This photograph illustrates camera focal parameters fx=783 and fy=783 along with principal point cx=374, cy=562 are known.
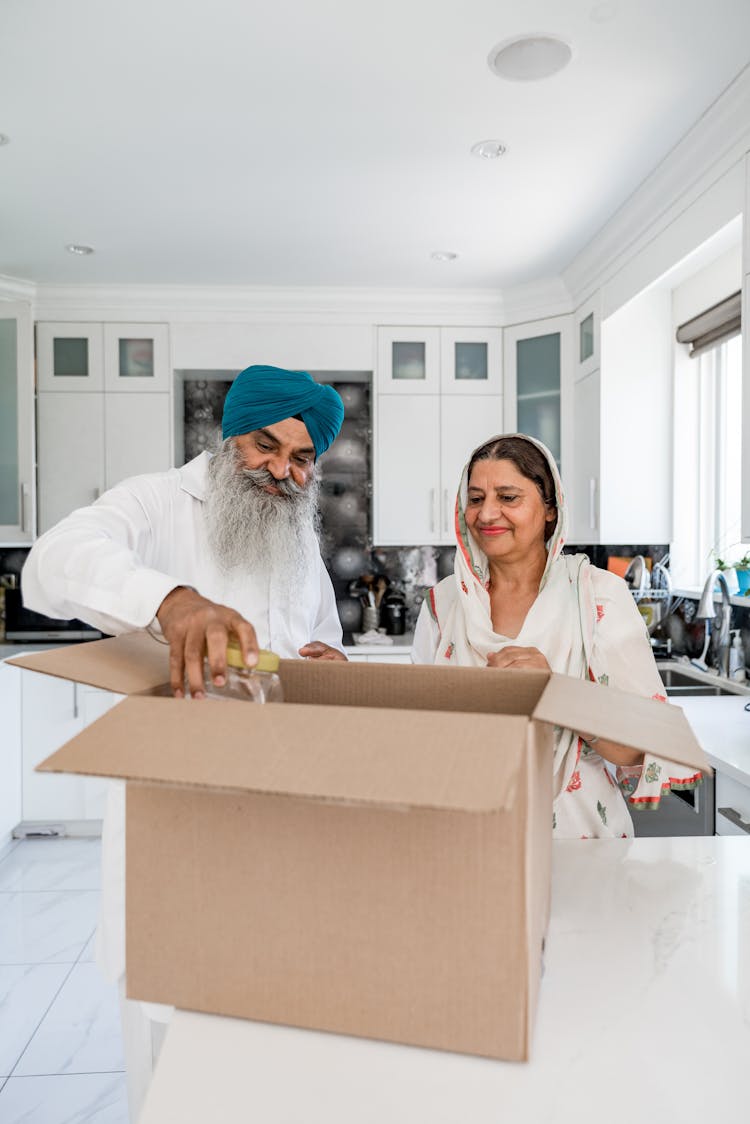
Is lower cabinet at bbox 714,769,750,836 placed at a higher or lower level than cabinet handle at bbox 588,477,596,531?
lower

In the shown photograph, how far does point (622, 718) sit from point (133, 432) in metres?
3.66

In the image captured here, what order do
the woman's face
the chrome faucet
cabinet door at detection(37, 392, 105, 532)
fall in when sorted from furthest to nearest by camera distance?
1. cabinet door at detection(37, 392, 105, 532)
2. the chrome faucet
3. the woman's face

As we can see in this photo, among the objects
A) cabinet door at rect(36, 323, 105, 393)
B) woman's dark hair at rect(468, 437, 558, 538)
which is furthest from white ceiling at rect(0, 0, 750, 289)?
woman's dark hair at rect(468, 437, 558, 538)

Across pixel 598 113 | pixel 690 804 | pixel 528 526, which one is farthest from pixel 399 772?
pixel 598 113

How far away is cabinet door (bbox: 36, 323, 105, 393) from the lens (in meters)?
3.95

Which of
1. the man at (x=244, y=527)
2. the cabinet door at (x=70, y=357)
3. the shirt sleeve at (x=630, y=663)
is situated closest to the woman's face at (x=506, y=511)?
the shirt sleeve at (x=630, y=663)

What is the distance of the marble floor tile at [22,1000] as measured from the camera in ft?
6.92

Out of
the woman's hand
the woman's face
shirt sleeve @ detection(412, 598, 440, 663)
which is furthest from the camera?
shirt sleeve @ detection(412, 598, 440, 663)

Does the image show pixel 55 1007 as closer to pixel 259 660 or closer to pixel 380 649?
pixel 380 649

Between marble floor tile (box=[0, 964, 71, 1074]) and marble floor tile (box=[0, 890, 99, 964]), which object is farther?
marble floor tile (box=[0, 890, 99, 964])

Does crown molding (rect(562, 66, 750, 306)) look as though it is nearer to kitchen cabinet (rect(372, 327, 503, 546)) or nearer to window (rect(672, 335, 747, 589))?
window (rect(672, 335, 747, 589))

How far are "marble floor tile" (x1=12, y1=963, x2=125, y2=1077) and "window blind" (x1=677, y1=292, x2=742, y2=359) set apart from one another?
3.11m

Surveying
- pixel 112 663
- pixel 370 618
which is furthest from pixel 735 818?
pixel 370 618

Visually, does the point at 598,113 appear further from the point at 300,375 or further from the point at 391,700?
the point at 391,700
